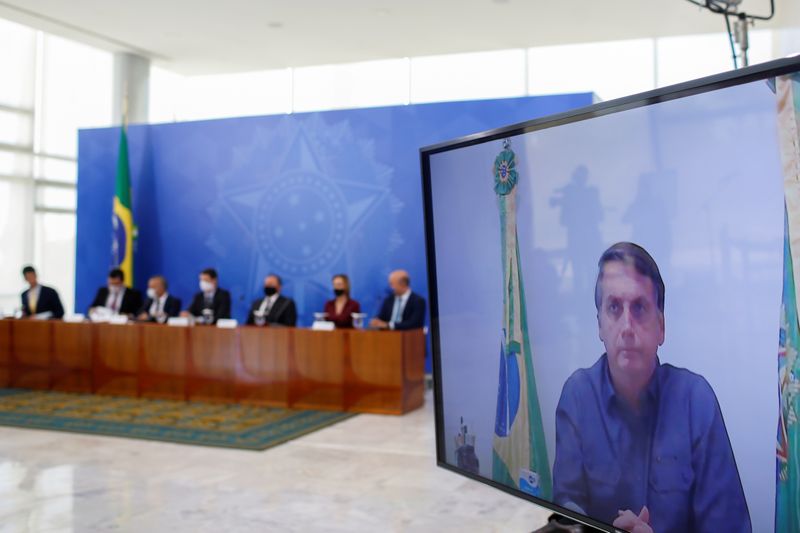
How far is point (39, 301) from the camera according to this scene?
28.2ft

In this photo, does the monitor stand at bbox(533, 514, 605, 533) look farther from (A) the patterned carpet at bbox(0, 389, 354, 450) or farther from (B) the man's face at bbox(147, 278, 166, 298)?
(B) the man's face at bbox(147, 278, 166, 298)

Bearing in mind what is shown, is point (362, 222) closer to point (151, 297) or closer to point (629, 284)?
point (151, 297)

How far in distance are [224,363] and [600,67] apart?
649cm

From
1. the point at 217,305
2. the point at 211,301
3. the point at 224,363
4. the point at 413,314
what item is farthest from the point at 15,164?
the point at 413,314

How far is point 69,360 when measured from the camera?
7.77 m

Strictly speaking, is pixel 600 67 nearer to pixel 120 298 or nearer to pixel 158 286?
pixel 158 286

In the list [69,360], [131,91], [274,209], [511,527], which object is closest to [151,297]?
[69,360]

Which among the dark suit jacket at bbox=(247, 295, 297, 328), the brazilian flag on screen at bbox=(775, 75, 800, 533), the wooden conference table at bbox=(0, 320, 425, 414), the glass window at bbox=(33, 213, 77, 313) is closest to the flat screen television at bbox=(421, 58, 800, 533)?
the brazilian flag on screen at bbox=(775, 75, 800, 533)

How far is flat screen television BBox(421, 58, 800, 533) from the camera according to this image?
1.39 meters

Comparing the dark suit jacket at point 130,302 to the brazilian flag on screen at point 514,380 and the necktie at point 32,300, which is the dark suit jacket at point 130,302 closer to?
the necktie at point 32,300

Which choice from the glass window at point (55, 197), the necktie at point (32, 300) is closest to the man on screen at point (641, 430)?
the necktie at point (32, 300)

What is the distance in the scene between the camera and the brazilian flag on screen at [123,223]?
9562mm

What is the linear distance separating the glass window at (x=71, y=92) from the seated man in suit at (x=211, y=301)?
183 inches

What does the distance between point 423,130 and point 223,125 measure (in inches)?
102
